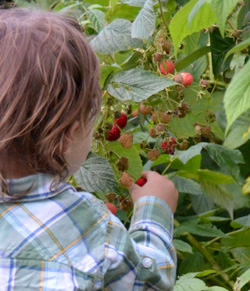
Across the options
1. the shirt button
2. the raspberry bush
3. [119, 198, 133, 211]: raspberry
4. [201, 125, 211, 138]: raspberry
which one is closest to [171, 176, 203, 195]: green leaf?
the raspberry bush

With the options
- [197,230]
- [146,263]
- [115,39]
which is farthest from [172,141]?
[197,230]

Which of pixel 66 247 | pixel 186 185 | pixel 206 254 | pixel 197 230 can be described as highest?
pixel 66 247

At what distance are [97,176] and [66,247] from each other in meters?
0.30

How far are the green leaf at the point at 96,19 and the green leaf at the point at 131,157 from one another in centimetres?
24

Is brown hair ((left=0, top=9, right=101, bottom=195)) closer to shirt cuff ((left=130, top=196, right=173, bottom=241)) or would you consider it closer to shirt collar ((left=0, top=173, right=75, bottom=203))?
shirt collar ((left=0, top=173, right=75, bottom=203))

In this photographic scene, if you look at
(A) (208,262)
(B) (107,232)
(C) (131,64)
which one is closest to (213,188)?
(A) (208,262)

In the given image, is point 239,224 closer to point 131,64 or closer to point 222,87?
point 222,87

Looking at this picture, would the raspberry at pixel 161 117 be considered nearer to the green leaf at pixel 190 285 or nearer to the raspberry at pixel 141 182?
the raspberry at pixel 141 182

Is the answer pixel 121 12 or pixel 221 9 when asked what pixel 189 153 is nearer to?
pixel 121 12

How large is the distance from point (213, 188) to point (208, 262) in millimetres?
242

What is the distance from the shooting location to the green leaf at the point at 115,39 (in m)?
1.33

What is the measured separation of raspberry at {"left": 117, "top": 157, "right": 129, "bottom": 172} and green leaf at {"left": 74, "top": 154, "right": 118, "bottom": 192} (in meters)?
0.04

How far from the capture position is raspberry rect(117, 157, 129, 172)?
136cm

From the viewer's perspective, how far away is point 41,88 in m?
1.04
